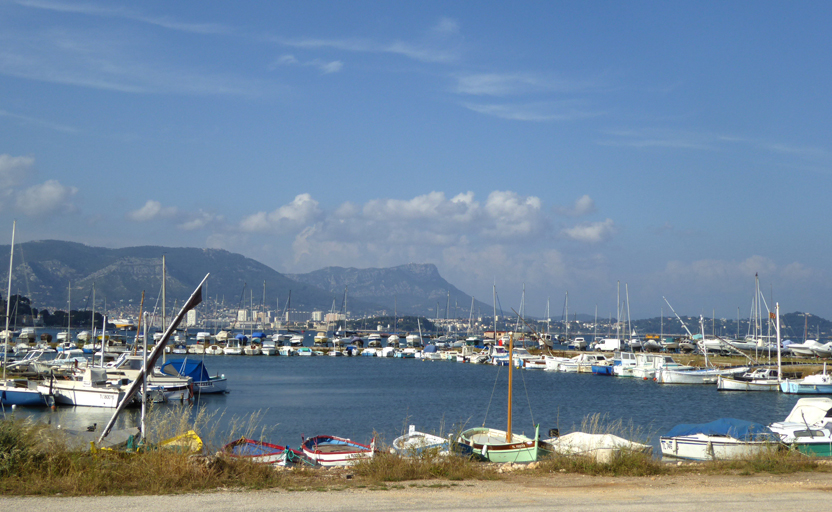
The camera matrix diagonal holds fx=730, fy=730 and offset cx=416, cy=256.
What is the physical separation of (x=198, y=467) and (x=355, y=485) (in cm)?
253

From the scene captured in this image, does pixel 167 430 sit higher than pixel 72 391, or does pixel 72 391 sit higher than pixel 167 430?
pixel 167 430

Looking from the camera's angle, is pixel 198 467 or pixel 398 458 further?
pixel 398 458

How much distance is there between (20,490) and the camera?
35.0ft

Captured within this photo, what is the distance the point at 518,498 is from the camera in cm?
1126

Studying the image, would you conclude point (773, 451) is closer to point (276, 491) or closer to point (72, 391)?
point (276, 491)

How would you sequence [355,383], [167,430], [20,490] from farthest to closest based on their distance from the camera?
[355,383] < [167,430] < [20,490]

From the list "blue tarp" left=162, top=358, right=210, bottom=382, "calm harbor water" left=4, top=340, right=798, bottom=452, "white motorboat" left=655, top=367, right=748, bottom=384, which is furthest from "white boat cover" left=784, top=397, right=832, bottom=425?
"blue tarp" left=162, top=358, right=210, bottom=382

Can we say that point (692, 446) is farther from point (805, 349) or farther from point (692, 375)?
point (805, 349)

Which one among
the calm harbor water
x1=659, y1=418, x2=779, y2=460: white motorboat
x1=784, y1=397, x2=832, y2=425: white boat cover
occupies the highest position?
x1=784, y1=397, x2=832, y2=425: white boat cover

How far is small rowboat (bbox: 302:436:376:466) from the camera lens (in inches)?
784

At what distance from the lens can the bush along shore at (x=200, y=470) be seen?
36.0ft

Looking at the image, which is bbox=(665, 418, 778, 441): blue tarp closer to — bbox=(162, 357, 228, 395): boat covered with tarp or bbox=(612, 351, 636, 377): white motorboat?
bbox=(162, 357, 228, 395): boat covered with tarp

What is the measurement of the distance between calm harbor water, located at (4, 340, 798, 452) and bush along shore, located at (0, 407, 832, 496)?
11453 millimetres

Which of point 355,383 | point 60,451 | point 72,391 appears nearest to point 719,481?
point 60,451
